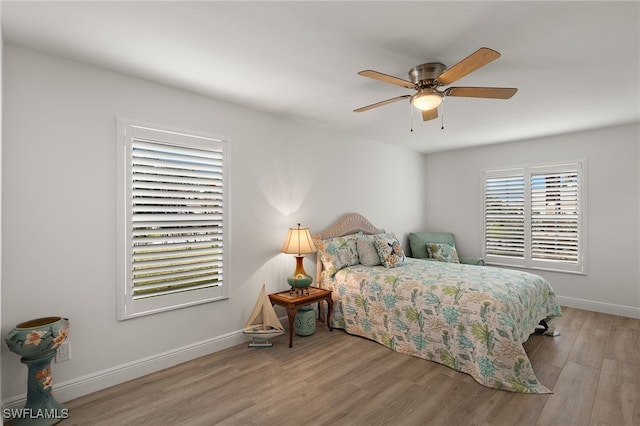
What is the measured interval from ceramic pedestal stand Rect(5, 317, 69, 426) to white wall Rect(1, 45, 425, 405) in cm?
19

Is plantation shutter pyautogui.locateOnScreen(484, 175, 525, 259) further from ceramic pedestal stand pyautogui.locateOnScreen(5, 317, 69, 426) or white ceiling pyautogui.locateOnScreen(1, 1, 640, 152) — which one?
ceramic pedestal stand pyautogui.locateOnScreen(5, 317, 69, 426)

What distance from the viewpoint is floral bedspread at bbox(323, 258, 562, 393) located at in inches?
101

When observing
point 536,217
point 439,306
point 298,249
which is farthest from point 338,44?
point 536,217

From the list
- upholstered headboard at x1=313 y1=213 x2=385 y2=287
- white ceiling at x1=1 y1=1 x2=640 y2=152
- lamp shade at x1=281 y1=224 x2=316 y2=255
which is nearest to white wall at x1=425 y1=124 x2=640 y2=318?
white ceiling at x1=1 y1=1 x2=640 y2=152

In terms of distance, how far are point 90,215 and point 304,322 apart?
7.44 feet

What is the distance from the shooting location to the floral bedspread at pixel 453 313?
2.58 metres

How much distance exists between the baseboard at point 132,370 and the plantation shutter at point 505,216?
13.8ft

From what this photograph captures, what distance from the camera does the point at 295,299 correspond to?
11.1ft

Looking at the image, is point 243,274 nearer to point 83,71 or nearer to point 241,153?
point 241,153

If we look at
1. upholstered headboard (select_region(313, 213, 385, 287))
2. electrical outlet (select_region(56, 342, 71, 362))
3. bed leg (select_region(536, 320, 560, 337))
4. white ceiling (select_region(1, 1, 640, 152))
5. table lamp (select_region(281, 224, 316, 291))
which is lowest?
bed leg (select_region(536, 320, 560, 337))

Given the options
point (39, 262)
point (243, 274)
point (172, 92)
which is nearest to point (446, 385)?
point (243, 274)

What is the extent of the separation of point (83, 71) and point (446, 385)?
12.2ft

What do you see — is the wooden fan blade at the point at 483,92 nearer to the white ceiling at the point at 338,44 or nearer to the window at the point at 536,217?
the white ceiling at the point at 338,44

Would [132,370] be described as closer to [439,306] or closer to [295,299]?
[295,299]
